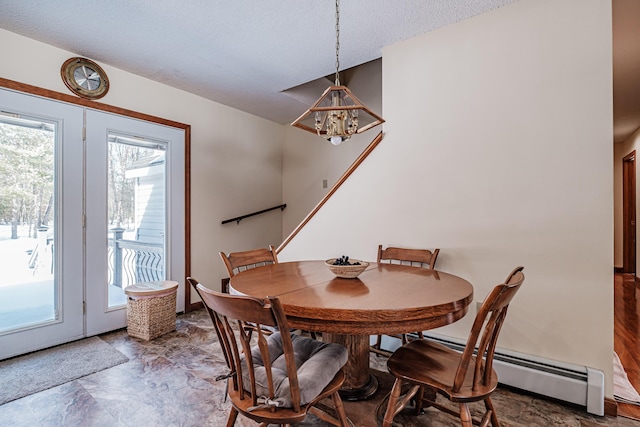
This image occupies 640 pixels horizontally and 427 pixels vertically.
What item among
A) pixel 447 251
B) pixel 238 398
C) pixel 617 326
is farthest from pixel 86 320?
pixel 617 326

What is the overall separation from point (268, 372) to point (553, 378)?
175 centimetres

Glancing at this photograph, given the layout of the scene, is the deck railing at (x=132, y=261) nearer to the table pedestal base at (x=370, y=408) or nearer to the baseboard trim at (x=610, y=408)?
the table pedestal base at (x=370, y=408)

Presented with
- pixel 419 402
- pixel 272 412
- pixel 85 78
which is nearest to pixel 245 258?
pixel 272 412

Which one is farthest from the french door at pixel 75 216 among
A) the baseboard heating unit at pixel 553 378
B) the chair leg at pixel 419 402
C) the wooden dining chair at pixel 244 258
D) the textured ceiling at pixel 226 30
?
the baseboard heating unit at pixel 553 378

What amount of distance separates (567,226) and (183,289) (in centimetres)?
343

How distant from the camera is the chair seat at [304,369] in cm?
113

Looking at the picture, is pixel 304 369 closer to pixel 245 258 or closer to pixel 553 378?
pixel 245 258

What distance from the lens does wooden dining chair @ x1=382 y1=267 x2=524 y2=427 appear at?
1.11 metres

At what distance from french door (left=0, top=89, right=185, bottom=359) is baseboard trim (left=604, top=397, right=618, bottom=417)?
3530 millimetres

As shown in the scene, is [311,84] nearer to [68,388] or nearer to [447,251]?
[447,251]

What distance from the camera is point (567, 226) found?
1.88 metres

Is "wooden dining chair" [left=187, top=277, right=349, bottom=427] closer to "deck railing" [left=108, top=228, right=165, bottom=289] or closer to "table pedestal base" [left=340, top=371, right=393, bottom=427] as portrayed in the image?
"table pedestal base" [left=340, top=371, right=393, bottom=427]

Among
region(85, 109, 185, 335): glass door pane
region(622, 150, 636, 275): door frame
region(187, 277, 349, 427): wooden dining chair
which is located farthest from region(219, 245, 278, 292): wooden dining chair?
region(622, 150, 636, 275): door frame

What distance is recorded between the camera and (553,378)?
1.83 m
